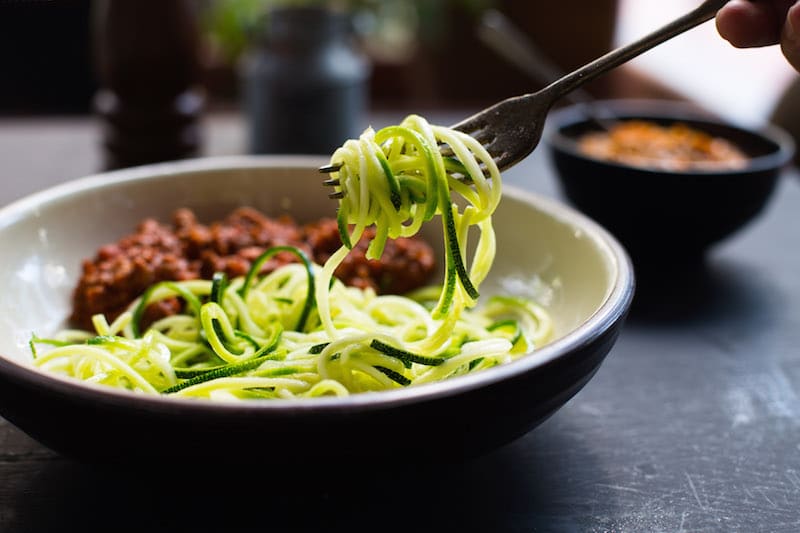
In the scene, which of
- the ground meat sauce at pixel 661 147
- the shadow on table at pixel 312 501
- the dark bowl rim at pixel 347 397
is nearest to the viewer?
the dark bowl rim at pixel 347 397

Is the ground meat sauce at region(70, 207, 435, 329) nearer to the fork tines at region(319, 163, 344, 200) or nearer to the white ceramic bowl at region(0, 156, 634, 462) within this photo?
the white ceramic bowl at region(0, 156, 634, 462)

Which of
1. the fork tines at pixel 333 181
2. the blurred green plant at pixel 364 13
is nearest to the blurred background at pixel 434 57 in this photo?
the blurred green plant at pixel 364 13

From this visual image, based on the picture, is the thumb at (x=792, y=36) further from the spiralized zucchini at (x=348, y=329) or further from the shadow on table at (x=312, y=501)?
the shadow on table at (x=312, y=501)

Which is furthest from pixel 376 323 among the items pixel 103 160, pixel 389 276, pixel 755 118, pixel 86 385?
pixel 755 118

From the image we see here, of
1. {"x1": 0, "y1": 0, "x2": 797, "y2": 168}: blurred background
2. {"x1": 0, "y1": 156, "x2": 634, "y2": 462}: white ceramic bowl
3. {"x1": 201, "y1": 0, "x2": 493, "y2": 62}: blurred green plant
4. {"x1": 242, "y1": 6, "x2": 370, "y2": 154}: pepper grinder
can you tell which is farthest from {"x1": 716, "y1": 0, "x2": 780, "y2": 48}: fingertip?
{"x1": 201, "y1": 0, "x2": 493, "y2": 62}: blurred green plant

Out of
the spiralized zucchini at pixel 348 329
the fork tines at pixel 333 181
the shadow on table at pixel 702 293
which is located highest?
the fork tines at pixel 333 181

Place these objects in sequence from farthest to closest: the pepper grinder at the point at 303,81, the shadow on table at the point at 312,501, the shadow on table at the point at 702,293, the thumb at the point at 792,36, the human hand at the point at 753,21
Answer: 1. the pepper grinder at the point at 303,81
2. the shadow on table at the point at 702,293
3. the human hand at the point at 753,21
4. the thumb at the point at 792,36
5. the shadow on table at the point at 312,501
